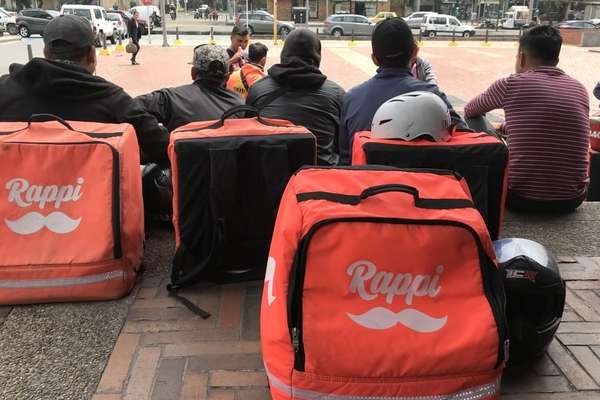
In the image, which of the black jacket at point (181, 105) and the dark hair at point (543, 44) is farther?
the dark hair at point (543, 44)

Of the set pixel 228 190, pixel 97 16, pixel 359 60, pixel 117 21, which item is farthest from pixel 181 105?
pixel 117 21

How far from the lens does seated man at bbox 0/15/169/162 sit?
9.15 feet

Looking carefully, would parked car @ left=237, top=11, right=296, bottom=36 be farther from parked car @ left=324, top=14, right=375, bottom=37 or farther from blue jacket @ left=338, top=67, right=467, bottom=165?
blue jacket @ left=338, top=67, right=467, bottom=165

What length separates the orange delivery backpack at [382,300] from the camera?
1642 millimetres

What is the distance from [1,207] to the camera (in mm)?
2416

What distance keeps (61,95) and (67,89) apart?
0.16 ft

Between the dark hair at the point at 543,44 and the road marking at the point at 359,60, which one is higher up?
the dark hair at the point at 543,44

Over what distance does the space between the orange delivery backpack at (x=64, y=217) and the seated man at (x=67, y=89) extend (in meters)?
0.34

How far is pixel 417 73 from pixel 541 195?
1.46 meters

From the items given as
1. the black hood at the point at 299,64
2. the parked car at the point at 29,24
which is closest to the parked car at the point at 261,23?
the parked car at the point at 29,24

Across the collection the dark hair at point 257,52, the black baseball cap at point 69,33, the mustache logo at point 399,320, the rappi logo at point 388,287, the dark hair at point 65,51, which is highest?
the black baseball cap at point 69,33

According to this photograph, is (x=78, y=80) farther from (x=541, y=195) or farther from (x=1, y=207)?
(x=541, y=195)

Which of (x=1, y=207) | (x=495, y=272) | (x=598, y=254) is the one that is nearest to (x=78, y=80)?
(x=1, y=207)

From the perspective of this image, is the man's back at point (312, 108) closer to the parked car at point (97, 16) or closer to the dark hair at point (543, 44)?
the dark hair at point (543, 44)
